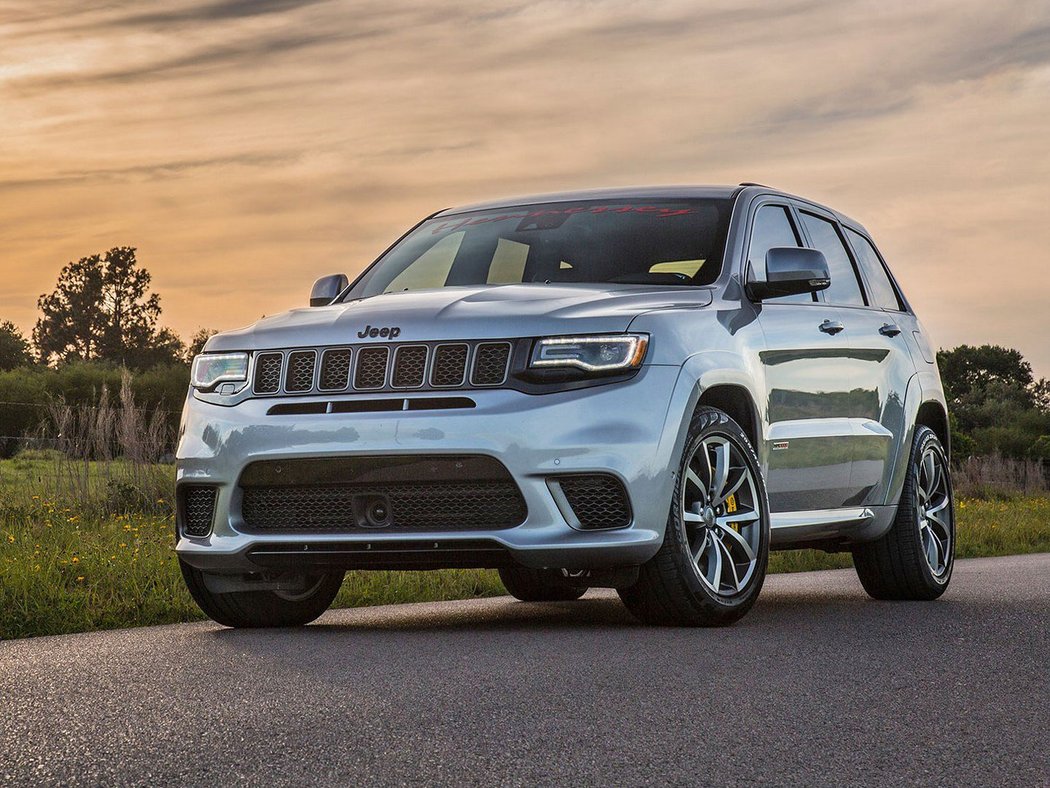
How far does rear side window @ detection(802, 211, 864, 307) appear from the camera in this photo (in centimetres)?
840

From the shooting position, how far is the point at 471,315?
6.30 m

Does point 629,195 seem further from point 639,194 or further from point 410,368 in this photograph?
point 410,368

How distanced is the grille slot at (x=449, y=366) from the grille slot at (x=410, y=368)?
0.05m

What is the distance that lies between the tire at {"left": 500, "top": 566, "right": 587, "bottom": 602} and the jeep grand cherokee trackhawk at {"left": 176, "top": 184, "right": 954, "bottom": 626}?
0.83 m

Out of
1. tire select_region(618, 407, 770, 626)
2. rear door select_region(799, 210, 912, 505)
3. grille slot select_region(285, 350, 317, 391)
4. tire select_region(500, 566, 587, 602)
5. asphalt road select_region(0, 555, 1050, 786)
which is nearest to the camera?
asphalt road select_region(0, 555, 1050, 786)

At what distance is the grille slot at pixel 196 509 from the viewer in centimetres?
661

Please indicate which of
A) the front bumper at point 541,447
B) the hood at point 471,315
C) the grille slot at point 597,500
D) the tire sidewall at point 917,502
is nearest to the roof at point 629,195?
the hood at point 471,315

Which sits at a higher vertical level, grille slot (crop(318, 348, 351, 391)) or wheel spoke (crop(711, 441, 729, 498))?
grille slot (crop(318, 348, 351, 391))

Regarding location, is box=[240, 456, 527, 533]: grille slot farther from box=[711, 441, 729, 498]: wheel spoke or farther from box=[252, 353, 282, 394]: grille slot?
box=[711, 441, 729, 498]: wheel spoke

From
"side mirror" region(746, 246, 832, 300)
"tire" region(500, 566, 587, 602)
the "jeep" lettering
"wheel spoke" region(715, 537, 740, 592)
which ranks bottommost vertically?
"tire" region(500, 566, 587, 602)

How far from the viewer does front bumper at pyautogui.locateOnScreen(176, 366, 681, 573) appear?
6.02 meters

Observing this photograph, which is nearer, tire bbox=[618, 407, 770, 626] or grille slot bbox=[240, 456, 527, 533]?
grille slot bbox=[240, 456, 527, 533]

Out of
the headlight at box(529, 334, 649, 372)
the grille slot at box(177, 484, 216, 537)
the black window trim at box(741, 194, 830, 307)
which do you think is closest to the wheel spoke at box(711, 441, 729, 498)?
the headlight at box(529, 334, 649, 372)

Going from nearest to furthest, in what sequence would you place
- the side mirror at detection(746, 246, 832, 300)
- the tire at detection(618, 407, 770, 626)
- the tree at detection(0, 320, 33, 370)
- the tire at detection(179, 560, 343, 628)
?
the tire at detection(618, 407, 770, 626) → the tire at detection(179, 560, 343, 628) → the side mirror at detection(746, 246, 832, 300) → the tree at detection(0, 320, 33, 370)
